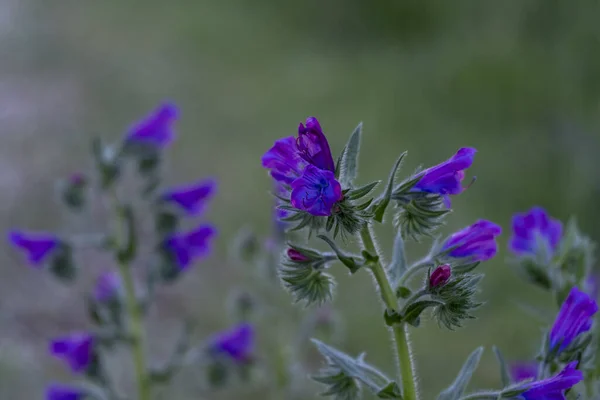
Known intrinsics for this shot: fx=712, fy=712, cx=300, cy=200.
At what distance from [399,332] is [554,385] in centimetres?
30

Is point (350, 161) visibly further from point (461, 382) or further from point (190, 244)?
point (190, 244)

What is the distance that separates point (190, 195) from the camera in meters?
2.60

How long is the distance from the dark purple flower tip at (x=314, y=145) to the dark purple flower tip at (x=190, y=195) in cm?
129

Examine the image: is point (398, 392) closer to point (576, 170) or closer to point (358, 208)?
point (358, 208)

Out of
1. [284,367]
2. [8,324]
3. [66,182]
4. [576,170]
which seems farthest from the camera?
[8,324]

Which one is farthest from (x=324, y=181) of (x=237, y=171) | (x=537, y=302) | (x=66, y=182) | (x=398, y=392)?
(x=237, y=171)

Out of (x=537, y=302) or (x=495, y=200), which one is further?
(x=495, y=200)

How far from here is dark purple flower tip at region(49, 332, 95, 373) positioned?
2387 mm

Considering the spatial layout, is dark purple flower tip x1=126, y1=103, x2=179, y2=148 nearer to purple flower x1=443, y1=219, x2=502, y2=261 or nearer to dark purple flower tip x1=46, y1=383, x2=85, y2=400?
dark purple flower tip x1=46, y1=383, x2=85, y2=400

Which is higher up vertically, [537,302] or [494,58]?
[494,58]

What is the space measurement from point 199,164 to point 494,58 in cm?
368

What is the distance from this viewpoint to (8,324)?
5.19 meters

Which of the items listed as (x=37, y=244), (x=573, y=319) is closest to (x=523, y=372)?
(x=573, y=319)

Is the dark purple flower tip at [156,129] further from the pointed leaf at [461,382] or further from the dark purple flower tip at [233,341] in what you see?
the pointed leaf at [461,382]
